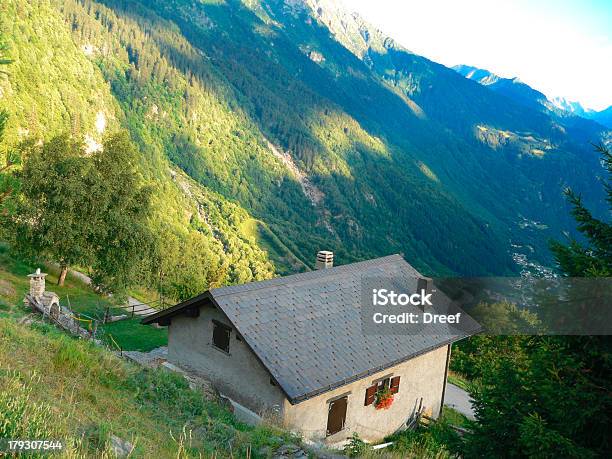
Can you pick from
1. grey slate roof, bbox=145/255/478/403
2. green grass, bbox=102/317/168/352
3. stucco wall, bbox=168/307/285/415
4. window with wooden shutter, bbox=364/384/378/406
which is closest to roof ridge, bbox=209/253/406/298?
grey slate roof, bbox=145/255/478/403

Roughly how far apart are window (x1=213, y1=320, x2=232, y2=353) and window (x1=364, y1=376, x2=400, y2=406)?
550cm

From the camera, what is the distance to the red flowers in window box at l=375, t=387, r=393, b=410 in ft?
62.3


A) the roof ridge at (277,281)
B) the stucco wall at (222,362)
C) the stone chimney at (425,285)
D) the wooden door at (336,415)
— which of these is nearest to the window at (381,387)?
the wooden door at (336,415)

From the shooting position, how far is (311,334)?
58.5ft

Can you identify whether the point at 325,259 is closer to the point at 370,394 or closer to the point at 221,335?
the point at 370,394

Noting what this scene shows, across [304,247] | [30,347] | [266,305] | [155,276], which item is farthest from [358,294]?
[304,247]

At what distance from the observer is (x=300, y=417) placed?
16.2 metres

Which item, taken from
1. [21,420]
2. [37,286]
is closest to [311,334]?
[21,420]

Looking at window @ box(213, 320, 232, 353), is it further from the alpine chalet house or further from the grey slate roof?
the grey slate roof

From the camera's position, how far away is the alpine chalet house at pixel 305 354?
16188mm

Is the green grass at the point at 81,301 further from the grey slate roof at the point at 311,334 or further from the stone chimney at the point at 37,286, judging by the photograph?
the grey slate roof at the point at 311,334

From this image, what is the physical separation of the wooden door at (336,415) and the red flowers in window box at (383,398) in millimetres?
1902

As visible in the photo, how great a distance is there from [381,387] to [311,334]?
12.5 ft

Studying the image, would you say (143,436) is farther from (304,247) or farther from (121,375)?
(304,247)
